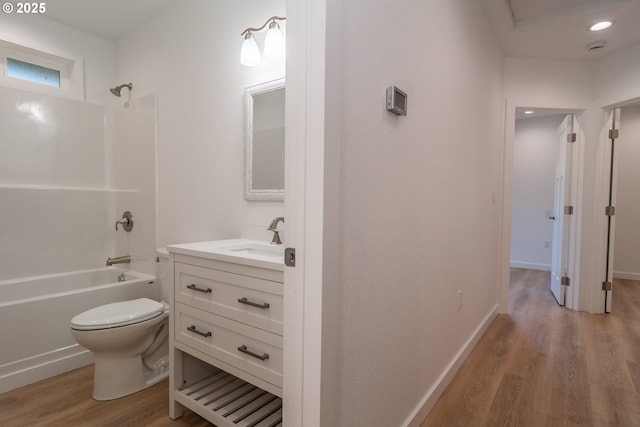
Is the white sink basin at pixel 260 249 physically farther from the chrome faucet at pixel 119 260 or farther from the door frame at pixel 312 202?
the chrome faucet at pixel 119 260

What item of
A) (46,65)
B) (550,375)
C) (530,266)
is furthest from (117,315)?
(530,266)

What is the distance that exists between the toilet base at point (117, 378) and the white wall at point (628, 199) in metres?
5.86

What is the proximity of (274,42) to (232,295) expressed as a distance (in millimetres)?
1361

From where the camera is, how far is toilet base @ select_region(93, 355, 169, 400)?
5.93 ft

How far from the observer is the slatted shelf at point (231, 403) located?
1.42 meters

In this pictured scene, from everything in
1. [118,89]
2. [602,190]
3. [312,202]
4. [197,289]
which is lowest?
[197,289]

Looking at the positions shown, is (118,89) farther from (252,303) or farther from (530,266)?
(530,266)

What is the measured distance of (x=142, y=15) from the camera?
267cm

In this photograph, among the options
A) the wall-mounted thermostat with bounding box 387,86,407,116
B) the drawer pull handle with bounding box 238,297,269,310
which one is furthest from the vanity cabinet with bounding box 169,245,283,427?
the wall-mounted thermostat with bounding box 387,86,407,116

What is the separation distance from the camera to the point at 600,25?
8.27ft

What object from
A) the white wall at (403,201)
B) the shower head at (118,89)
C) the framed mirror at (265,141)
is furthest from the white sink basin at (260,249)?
the shower head at (118,89)

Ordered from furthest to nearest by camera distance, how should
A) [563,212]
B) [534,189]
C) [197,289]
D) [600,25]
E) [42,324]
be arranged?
1. [534,189]
2. [563,212]
3. [600,25]
4. [42,324]
5. [197,289]

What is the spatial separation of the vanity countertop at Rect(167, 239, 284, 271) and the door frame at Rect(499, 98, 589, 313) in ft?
8.06

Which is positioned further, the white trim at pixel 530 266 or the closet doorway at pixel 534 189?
the white trim at pixel 530 266
